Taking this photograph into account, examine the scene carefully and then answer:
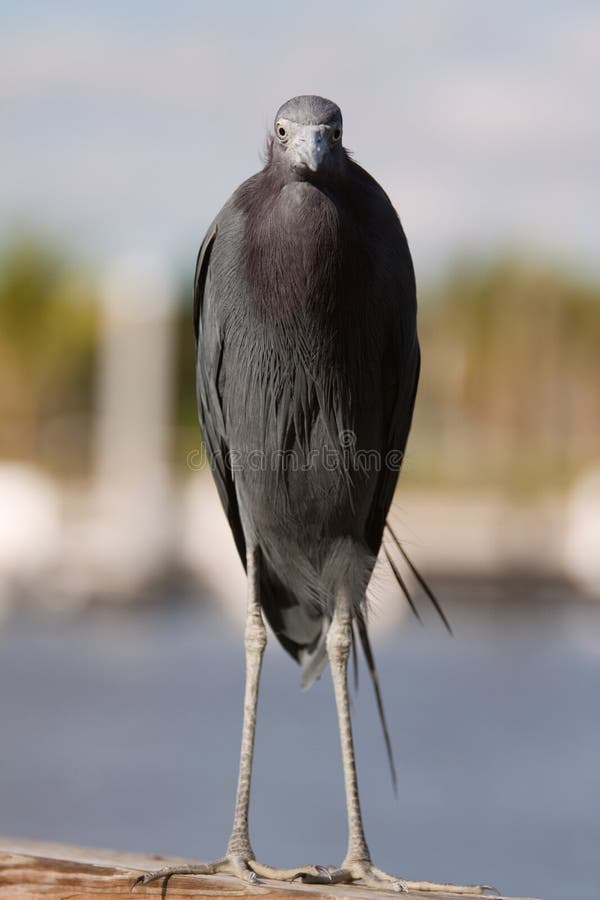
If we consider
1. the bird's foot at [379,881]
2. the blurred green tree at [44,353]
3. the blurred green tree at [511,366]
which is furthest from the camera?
the blurred green tree at [511,366]

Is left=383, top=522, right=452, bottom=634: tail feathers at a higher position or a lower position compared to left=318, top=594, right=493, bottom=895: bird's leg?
higher

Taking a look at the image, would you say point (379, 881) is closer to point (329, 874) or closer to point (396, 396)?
point (329, 874)

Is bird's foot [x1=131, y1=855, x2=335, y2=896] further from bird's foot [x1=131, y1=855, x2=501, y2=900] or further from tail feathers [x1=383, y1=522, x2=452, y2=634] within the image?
tail feathers [x1=383, y1=522, x2=452, y2=634]

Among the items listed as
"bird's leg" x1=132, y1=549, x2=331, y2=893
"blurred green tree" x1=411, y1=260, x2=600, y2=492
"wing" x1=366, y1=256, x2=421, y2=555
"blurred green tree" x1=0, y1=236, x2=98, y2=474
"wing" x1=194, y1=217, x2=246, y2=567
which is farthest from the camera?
"blurred green tree" x1=411, y1=260, x2=600, y2=492

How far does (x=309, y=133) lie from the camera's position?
12.0 ft

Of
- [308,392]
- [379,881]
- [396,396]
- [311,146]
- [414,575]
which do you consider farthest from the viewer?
[414,575]

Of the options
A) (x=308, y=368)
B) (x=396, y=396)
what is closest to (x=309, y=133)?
(x=308, y=368)

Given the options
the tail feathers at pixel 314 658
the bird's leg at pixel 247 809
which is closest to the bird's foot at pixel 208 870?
the bird's leg at pixel 247 809

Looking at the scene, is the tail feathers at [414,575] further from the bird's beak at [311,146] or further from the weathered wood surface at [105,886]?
the bird's beak at [311,146]

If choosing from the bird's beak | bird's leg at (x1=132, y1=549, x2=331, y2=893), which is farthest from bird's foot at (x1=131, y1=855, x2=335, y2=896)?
the bird's beak

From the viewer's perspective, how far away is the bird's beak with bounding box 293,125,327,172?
3656mm

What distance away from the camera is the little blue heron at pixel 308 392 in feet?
12.6

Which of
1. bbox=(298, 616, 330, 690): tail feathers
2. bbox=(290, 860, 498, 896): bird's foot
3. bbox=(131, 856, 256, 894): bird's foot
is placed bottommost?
bbox=(290, 860, 498, 896): bird's foot

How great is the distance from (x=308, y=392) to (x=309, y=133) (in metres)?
0.84
